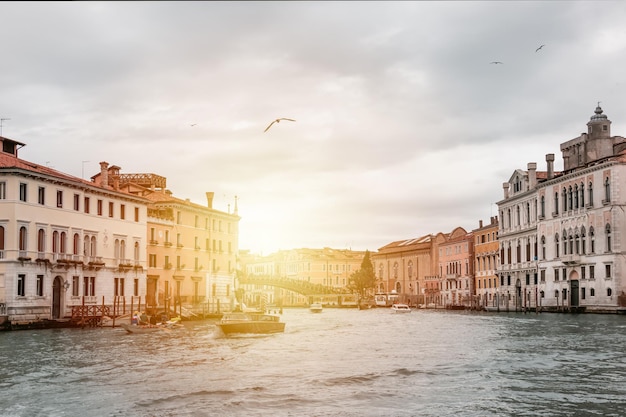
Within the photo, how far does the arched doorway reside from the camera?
39.4m

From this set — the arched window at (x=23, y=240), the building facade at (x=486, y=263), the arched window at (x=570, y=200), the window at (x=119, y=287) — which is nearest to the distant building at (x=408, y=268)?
the building facade at (x=486, y=263)

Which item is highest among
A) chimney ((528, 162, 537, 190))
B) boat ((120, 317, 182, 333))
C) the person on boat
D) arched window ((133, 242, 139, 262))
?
chimney ((528, 162, 537, 190))

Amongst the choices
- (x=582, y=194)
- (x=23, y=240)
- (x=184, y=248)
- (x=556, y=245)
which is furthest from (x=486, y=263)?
(x=23, y=240)

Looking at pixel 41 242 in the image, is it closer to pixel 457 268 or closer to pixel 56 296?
pixel 56 296

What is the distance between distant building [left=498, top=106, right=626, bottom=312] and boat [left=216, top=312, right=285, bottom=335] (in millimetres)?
25594

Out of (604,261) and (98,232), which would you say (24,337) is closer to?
(98,232)

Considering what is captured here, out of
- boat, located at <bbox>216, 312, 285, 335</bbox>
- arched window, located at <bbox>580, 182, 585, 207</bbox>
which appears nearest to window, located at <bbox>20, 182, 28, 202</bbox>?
boat, located at <bbox>216, 312, 285, 335</bbox>

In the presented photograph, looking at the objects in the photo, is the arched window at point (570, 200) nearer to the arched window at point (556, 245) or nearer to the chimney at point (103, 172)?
the arched window at point (556, 245)

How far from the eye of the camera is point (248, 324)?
3291 centimetres

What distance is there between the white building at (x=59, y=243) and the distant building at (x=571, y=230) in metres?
30.7

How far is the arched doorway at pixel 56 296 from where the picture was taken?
129 ft

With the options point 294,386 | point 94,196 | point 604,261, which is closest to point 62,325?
point 94,196

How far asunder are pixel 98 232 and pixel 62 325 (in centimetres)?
731

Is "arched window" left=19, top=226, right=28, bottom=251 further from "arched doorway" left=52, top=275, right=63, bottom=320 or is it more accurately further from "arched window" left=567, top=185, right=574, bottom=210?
"arched window" left=567, top=185, right=574, bottom=210
